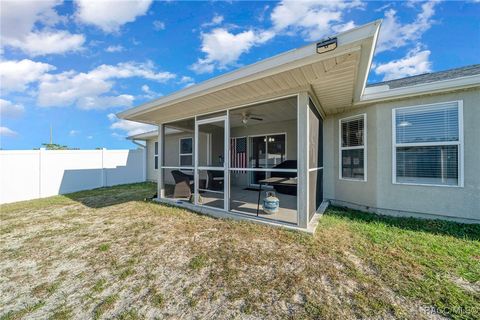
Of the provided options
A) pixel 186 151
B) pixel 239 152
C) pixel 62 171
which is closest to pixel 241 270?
pixel 239 152

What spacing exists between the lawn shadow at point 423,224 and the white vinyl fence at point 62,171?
10.5m

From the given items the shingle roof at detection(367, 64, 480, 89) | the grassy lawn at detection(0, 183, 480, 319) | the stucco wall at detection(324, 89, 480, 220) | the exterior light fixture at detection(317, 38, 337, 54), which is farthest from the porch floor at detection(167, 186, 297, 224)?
the shingle roof at detection(367, 64, 480, 89)

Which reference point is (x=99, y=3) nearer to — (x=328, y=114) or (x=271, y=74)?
(x=271, y=74)

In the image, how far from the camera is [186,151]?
10258mm

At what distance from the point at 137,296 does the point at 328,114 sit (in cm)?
557

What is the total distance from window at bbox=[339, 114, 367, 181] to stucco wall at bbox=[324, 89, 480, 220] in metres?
0.13

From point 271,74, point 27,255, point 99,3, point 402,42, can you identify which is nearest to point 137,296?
point 27,255

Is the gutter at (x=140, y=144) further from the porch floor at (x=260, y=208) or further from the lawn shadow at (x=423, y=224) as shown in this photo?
the lawn shadow at (x=423, y=224)

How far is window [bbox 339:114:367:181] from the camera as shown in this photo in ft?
16.1

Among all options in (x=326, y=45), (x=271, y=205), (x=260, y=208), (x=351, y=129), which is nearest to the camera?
(x=326, y=45)

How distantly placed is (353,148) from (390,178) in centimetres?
105

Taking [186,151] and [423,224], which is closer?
[423,224]

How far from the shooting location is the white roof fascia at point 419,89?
143 inches

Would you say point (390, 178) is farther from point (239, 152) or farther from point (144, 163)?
point (144, 163)
